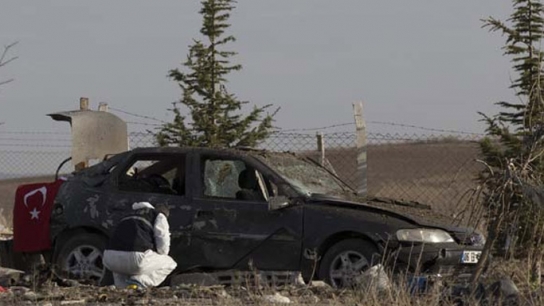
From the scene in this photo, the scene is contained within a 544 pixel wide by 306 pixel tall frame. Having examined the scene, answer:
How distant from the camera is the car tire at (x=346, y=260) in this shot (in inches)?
519

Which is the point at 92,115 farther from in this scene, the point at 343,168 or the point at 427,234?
the point at 343,168

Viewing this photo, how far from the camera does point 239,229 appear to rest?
45.3ft

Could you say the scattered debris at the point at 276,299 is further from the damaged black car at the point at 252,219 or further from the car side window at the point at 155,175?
the car side window at the point at 155,175

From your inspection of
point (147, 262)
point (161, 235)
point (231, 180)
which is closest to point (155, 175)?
point (231, 180)

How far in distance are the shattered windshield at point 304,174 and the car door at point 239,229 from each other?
28 centimetres

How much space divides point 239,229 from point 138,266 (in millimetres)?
1499

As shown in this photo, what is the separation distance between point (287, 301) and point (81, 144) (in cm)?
784

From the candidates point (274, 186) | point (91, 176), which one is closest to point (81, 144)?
point (91, 176)

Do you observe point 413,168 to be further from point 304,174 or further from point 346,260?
point 346,260

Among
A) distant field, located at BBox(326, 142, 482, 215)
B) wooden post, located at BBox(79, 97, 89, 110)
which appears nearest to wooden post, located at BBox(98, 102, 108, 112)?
wooden post, located at BBox(79, 97, 89, 110)

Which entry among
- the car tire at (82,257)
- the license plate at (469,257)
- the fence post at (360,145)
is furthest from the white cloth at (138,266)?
the fence post at (360,145)

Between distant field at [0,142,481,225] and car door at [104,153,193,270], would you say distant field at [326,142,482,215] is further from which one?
car door at [104,153,193,270]

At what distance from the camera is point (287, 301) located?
10.9m

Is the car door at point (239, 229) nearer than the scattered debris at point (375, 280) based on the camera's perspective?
No
